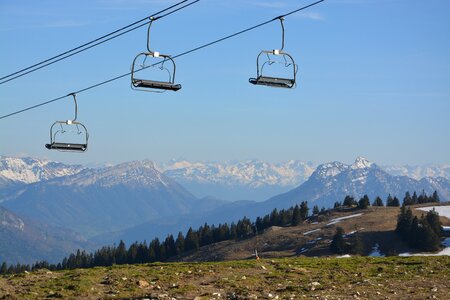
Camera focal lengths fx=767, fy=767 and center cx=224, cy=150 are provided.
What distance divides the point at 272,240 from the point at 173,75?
16514cm

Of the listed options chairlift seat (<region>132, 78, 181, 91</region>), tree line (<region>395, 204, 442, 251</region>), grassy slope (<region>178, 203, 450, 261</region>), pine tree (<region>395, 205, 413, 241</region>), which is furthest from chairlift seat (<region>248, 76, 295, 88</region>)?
pine tree (<region>395, 205, 413, 241</region>)

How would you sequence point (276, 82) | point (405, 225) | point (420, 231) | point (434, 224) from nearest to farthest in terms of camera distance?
1. point (276, 82)
2. point (420, 231)
3. point (434, 224)
4. point (405, 225)

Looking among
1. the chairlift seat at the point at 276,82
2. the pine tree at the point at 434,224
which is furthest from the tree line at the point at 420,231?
the chairlift seat at the point at 276,82

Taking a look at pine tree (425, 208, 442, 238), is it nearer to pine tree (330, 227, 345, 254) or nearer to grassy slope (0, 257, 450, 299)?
pine tree (330, 227, 345, 254)

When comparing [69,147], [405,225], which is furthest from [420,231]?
[69,147]

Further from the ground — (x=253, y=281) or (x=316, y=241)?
(x=316, y=241)

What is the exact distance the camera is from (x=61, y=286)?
36.0 metres

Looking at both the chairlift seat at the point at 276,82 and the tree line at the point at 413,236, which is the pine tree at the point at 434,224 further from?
the chairlift seat at the point at 276,82

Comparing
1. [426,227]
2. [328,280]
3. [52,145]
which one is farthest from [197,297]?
[426,227]

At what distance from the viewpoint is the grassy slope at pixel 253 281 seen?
31609 mm

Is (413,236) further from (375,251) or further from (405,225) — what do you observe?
(375,251)

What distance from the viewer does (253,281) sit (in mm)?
35469

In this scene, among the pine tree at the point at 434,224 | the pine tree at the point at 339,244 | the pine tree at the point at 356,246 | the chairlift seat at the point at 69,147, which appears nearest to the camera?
the chairlift seat at the point at 69,147

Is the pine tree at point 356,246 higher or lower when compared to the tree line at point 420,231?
lower
